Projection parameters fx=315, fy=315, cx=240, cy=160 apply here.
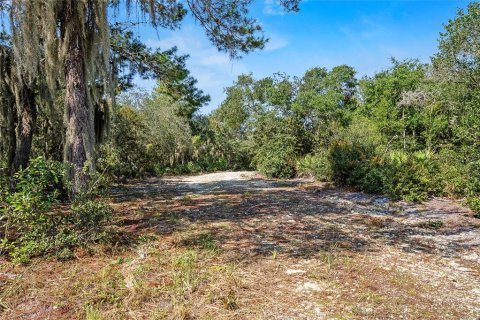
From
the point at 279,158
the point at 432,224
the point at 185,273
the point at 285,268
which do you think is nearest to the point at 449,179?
the point at 432,224

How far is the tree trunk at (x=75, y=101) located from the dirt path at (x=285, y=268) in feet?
4.53

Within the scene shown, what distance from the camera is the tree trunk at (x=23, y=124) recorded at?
702cm

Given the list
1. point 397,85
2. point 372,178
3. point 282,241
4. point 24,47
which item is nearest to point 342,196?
point 372,178

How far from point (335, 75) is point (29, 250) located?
30.4 metres

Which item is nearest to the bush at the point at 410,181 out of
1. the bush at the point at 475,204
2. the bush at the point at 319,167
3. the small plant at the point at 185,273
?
the bush at the point at 475,204

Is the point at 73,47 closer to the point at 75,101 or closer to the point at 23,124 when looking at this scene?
the point at 75,101

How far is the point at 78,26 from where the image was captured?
203 inches

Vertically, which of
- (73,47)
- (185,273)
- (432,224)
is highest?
(73,47)

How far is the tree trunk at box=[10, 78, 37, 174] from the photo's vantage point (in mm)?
7016

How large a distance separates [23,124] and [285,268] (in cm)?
685

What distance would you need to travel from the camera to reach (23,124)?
Result: 715 centimetres

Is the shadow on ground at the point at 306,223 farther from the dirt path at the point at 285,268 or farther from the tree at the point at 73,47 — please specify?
the tree at the point at 73,47

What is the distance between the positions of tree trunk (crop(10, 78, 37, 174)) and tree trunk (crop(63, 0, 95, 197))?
265 centimetres

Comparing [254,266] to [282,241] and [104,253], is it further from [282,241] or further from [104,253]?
[104,253]
